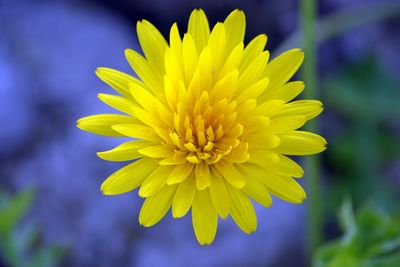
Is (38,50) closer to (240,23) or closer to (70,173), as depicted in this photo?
(70,173)

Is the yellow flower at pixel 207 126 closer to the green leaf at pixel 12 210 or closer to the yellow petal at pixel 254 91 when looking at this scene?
the yellow petal at pixel 254 91

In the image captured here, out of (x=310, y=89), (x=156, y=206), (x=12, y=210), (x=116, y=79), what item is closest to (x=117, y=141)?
(x=12, y=210)

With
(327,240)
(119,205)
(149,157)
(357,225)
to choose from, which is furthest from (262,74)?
(327,240)

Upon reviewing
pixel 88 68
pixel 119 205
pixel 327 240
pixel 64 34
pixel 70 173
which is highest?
pixel 64 34

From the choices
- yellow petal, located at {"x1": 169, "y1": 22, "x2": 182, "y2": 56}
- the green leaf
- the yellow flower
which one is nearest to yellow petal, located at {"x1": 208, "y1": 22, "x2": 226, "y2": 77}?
the yellow flower

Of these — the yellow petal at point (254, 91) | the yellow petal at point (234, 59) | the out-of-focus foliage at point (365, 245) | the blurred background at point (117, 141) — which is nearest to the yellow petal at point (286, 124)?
the yellow petal at point (254, 91)

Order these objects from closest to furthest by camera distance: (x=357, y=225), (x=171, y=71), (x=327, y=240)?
(x=171, y=71) → (x=357, y=225) → (x=327, y=240)

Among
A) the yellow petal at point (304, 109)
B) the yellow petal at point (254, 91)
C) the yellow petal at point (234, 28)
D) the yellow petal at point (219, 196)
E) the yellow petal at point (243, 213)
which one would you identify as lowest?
the yellow petal at point (243, 213)
